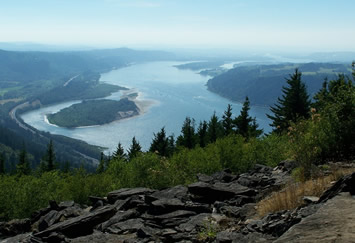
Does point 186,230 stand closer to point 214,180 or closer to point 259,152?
point 214,180

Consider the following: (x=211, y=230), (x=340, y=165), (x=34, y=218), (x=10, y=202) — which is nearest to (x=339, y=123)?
(x=340, y=165)

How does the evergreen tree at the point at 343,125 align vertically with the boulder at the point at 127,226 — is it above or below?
above

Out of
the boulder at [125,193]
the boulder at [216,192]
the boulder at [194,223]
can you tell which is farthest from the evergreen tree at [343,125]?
the boulder at [125,193]

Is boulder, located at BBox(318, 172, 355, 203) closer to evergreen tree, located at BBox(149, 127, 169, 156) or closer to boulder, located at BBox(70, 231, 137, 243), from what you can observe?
boulder, located at BBox(70, 231, 137, 243)

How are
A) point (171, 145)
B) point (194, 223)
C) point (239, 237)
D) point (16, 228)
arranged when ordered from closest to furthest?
point (239, 237) < point (194, 223) < point (16, 228) < point (171, 145)

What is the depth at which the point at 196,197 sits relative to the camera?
1644cm

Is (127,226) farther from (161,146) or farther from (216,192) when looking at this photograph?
(161,146)

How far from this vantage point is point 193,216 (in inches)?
548

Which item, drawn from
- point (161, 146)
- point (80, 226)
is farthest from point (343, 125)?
point (161, 146)

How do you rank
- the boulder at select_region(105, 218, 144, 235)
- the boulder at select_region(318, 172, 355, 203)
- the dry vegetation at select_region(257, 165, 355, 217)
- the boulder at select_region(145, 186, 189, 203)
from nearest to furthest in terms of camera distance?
the boulder at select_region(318, 172, 355, 203) < the dry vegetation at select_region(257, 165, 355, 217) < the boulder at select_region(105, 218, 144, 235) < the boulder at select_region(145, 186, 189, 203)

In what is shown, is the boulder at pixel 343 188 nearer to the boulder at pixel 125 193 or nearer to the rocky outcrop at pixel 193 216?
the rocky outcrop at pixel 193 216

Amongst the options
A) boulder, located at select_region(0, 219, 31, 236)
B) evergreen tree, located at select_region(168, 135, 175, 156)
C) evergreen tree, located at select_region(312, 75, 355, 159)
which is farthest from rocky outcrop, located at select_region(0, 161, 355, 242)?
evergreen tree, located at select_region(168, 135, 175, 156)

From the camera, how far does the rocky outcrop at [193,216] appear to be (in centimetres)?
990

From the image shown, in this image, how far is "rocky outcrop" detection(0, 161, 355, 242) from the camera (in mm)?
9898
